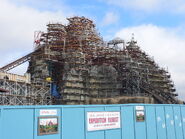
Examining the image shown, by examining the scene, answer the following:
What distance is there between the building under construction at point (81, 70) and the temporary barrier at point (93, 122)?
33688 mm

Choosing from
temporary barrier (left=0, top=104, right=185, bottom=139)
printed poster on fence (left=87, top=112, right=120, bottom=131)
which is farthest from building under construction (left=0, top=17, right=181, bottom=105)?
printed poster on fence (left=87, top=112, right=120, bottom=131)

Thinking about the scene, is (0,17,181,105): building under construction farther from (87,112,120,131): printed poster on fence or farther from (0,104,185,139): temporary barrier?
(87,112,120,131): printed poster on fence

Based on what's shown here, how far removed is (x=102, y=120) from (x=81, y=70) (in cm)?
4744

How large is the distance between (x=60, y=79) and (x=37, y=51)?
945 cm

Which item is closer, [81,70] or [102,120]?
[102,120]

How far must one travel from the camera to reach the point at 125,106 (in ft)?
53.9

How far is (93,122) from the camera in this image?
14414 mm

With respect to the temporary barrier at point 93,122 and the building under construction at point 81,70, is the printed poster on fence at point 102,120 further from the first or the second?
the building under construction at point 81,70

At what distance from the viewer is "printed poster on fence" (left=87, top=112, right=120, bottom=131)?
14.3m

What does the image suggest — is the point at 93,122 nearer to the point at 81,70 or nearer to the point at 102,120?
the point at 102,120

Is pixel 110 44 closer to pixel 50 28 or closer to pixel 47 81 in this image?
pixel 50 28

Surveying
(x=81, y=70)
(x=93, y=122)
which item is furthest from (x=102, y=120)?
(x=81, y=70)

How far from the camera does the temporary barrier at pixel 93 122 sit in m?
11.1

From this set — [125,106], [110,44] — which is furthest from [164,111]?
[110,44]
